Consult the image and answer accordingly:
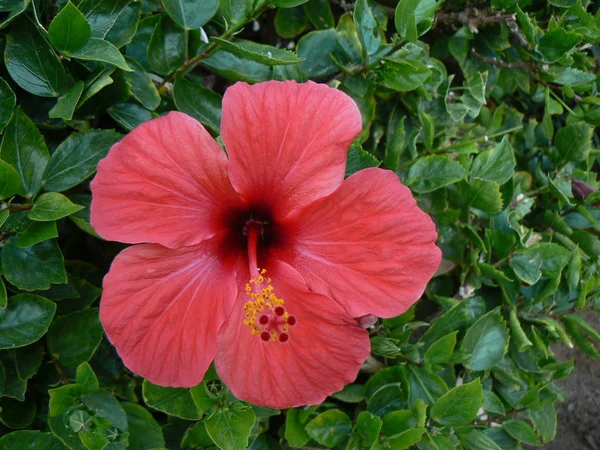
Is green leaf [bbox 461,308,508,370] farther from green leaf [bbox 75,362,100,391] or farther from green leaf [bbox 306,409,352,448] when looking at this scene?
green leaf [bbox 75,362,100,391]

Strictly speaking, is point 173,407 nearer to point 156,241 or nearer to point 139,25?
point 156,241

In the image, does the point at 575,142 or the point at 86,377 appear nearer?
the point at 86,377

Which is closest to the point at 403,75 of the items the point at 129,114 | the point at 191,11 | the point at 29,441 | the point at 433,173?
the point at 433,173

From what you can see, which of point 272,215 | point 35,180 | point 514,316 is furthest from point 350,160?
point 514,316

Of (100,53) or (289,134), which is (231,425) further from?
(100,53)

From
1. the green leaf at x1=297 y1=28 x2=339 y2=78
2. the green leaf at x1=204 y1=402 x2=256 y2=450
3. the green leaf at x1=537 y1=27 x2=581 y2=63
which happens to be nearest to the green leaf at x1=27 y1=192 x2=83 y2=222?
the green leaf at x1=204 y1=402 x2=256 y2=450

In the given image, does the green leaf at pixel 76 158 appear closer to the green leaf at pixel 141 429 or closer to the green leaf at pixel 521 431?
the green leaf at pixel 141 429

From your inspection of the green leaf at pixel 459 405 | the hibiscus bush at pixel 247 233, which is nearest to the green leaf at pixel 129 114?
the hibiscus bush at pixel 247 233
